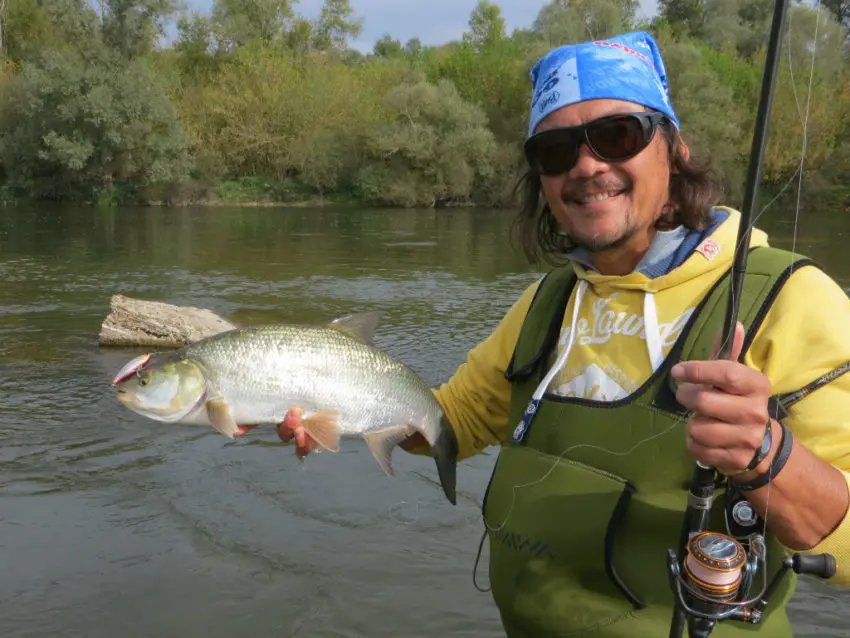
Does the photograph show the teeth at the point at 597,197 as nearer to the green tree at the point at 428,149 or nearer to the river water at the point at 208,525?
the river water at the point at 208,525

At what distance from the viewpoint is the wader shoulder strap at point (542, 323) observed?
Result: 267 centimetres

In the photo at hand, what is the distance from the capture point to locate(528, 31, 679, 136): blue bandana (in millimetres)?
2529

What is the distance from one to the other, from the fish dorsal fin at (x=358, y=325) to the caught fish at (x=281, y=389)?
5.2 inches

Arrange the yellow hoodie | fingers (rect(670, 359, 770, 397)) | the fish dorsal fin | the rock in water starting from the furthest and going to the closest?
the rock in water
the fish dorsal fin
the yellow hoodie
fingers (rect(670, 359, 770, 397))

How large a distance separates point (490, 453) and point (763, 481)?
5401mm

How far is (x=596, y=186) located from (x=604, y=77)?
0.35m

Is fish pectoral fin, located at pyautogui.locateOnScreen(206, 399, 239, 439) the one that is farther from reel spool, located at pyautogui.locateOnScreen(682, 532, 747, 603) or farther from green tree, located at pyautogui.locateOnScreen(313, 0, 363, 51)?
green tree, located at pyautogui.locateOnScreen(313, 0, 363, 51)

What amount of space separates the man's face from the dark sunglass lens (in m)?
0.03

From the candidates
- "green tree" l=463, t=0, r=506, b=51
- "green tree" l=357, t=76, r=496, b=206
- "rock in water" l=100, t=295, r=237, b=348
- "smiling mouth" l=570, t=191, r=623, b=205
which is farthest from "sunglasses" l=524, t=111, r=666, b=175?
"green tree" l=463, t=0, r=506, b=51

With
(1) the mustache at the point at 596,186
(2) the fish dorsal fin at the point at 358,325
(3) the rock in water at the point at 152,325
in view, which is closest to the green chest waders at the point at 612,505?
(1) the mustache at the point at 596,186

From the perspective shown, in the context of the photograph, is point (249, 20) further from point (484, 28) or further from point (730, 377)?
point (730, 377)

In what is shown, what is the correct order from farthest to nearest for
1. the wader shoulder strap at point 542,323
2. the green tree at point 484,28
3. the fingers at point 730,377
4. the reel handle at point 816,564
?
1. the green tree at point 484,28
2. the wader shoulder strap at point 542,323
3. the reel handle at point 816,564
4. the fingers at point 730,377

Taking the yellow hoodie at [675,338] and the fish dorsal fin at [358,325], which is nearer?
the yellow hoodie at [675,338]

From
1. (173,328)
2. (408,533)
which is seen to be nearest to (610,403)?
(408,533)
